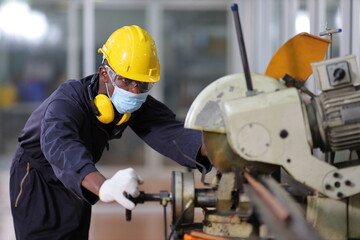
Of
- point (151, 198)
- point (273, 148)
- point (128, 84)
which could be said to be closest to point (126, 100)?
point (128, 84)

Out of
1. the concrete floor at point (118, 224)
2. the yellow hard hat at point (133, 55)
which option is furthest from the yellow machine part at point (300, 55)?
the concrete floor at point (118, 224)

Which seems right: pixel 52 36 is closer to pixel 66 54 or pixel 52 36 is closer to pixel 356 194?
pixel 66 54

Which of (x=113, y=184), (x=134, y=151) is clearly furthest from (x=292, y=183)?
(x=134, y=151)

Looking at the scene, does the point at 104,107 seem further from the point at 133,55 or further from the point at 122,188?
the point at 122,188

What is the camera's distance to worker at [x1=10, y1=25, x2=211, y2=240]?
2.18m

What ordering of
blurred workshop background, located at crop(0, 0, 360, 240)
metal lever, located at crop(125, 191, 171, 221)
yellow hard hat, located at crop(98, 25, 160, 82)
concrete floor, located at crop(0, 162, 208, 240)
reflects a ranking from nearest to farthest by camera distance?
1. metal lever, located at crop(125, 191, 171, 221)
2. yellow hard hat, located at crop(98, 25, 160, 82)
3. concrete floor, located at crop(0, 162, 208, 240)
4. blurred workshop background, located at crop(0, 0, 360, 240)

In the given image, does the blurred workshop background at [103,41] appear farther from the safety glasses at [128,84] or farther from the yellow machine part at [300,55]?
the yellow machine part at [300,55]

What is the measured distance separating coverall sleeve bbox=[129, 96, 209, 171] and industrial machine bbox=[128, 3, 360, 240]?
0.57 m

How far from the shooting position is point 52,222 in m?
2.44

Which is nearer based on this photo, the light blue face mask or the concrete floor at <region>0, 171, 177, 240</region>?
the light blue face mask

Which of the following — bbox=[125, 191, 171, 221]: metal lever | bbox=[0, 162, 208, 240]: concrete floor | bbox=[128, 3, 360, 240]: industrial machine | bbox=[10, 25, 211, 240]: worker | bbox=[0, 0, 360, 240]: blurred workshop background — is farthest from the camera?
bbox=[0, 0, 360, 240]: blurred workshop background

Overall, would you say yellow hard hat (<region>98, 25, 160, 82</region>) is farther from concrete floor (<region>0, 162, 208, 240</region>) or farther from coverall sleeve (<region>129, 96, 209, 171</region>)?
concrete floor (<region>0, 162, 208, 240</region>)

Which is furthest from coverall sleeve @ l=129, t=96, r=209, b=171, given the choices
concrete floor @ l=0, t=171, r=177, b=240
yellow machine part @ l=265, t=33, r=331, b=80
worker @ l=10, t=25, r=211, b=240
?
concrete floor @ l=0, t=171, r=177, b=240

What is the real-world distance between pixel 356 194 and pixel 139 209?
13.1ft
